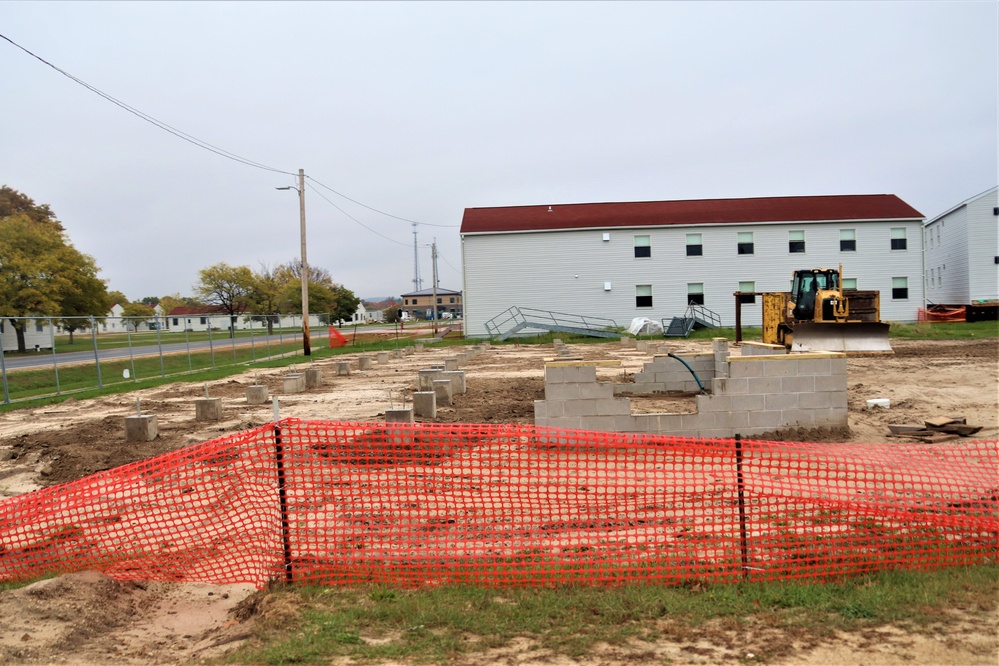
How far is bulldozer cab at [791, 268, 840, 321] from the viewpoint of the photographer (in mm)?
24094

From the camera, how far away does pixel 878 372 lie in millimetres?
18016

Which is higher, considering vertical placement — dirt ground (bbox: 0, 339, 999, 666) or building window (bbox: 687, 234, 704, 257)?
building window (bbox: 687, 234, 704, 257)

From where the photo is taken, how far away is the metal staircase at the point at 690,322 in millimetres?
38412

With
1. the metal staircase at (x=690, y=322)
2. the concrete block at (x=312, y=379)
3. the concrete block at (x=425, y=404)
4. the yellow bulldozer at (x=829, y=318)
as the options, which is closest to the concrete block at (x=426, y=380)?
the concrete block at (x=425, y=404)

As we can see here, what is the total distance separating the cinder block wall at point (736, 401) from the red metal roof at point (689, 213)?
114ft

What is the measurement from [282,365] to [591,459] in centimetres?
2318

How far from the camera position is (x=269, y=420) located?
13.8 meters

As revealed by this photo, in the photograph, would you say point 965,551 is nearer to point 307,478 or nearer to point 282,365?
point 307,478

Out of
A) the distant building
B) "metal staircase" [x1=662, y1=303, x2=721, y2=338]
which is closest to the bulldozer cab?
"metal staircase" [x1=662, y1=303, x2=721, y2=338]

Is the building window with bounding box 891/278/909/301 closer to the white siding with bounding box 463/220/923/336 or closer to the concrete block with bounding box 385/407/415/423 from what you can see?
the white siding with bounding box 463/220/923/336

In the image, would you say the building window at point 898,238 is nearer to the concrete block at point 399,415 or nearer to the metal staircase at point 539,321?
the metal staircase at point 539,321

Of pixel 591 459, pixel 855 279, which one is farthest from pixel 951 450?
pixel 855 279

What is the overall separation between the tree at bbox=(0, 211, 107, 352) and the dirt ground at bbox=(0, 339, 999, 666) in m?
24.2

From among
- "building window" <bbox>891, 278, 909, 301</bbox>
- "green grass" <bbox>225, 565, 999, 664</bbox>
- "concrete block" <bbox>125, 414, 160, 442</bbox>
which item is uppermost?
"building window" <bbox>891, 278, 909, 301</bbox>
